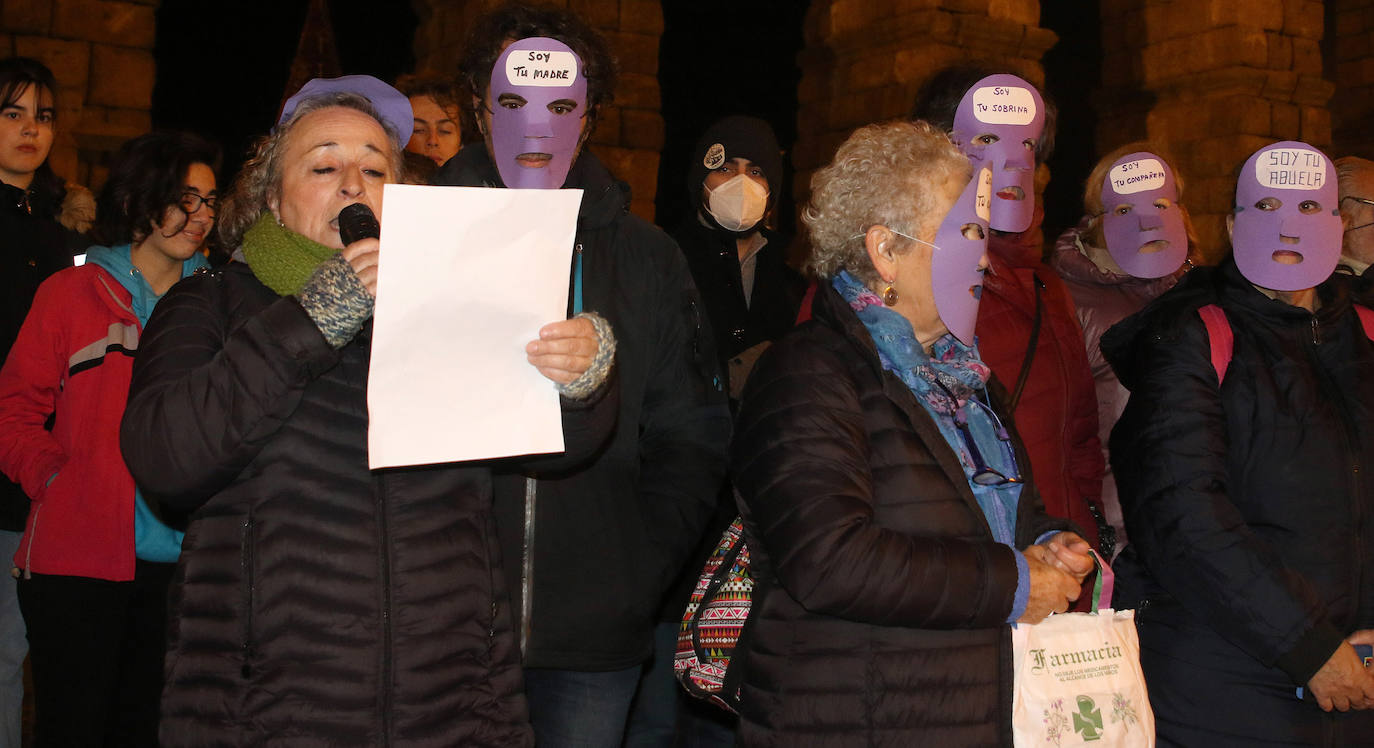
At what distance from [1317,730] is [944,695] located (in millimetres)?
1259

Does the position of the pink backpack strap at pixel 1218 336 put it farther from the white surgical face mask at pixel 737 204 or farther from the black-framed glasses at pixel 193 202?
the black-framed glasses at pixel 193 202

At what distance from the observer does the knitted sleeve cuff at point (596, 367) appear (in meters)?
2.30

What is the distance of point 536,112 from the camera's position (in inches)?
128

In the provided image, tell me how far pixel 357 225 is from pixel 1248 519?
228 cm

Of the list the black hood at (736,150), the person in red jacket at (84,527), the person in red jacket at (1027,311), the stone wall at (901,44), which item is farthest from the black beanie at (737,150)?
the stone wall at (901,44)

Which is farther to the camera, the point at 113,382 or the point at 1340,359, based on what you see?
the point at 113,382

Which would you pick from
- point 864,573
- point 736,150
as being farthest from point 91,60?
point 864,573

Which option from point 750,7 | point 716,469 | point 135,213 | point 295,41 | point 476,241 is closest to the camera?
point 476,241

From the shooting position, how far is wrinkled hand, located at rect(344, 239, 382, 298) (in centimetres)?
205

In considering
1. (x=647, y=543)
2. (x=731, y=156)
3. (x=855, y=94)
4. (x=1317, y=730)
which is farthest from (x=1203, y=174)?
(x=647, y=543)

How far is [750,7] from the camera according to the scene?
16234 millimetres

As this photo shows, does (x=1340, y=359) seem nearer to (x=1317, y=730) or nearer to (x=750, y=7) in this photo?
(x=1317, y=730)

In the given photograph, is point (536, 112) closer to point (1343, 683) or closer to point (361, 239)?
point (361, 239)

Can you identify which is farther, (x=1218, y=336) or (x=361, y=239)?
(x=1218, y=336)
